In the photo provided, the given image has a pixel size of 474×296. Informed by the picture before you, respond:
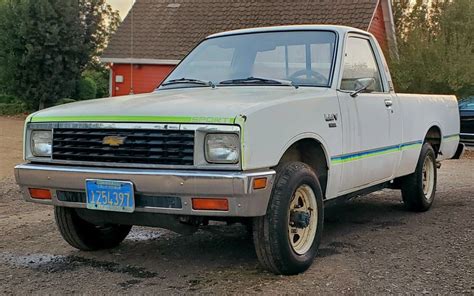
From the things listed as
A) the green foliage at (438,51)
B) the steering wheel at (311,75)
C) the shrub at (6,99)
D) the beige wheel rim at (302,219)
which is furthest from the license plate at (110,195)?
the shrub at (6,99)

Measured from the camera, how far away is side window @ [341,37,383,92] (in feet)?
18.0

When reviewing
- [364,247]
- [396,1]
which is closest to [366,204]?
[364,247]

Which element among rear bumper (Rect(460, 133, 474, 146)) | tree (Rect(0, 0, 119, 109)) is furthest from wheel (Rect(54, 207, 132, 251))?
tree (Rect(0, 0, 119, 109))

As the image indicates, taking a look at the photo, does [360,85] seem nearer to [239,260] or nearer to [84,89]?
[239,260]

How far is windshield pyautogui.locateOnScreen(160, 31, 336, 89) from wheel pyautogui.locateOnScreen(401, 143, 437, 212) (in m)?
2.14

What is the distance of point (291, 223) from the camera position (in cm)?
444

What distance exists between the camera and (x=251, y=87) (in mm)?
5129

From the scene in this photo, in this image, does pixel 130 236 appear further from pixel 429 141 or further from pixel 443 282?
pixel 429 141

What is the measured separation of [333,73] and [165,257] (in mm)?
2103

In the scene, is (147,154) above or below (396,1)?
below

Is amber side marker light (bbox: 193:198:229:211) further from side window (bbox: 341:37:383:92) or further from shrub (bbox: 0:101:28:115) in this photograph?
shrub (bbox: 0:101:28:115)

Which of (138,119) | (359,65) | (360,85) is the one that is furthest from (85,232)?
(359,65)

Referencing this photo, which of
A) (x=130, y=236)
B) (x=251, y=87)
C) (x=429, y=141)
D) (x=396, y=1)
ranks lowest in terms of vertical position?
(x=130, y=236)

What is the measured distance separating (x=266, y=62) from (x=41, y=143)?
2094 mm
